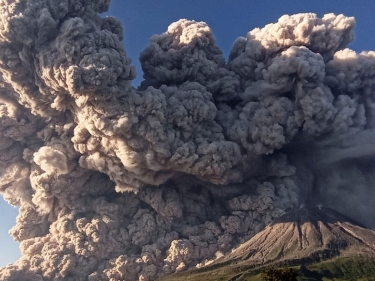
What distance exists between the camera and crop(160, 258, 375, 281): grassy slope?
1257 inches

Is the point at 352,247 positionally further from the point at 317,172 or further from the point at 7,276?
the point at 7,276

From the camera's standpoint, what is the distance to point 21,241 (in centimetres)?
3831

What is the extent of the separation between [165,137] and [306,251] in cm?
1381

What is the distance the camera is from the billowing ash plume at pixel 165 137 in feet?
108

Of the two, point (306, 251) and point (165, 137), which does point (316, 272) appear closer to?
point (306, 251)

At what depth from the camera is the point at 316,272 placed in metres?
32.5

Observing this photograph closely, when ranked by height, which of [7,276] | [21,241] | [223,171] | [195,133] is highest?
[195,133]

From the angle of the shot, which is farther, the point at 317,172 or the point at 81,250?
the point at 317,172

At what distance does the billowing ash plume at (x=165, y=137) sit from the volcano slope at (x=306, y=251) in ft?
4.78

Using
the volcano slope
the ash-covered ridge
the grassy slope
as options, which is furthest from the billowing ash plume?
the grassy slope

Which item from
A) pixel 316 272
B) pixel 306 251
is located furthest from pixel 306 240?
pixel 316 272

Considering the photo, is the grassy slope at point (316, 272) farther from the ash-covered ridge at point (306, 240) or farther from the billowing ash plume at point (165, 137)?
the billowing ash plume at point (165, 137)

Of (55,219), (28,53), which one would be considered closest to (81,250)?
(55,219)

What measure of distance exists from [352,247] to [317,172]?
674 cm
